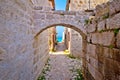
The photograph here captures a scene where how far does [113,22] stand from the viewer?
9.13 ft

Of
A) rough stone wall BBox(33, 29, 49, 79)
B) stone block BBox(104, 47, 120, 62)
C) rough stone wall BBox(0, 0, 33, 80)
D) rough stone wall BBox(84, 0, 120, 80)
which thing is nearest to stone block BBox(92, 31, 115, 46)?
rough stone wall BBox(84, 0, 120, 80)

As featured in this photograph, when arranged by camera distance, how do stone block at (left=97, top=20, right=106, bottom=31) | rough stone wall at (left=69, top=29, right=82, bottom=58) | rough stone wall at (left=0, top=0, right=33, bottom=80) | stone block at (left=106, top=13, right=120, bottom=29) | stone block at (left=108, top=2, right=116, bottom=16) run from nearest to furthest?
1. rough stone wall at (left=0, top=0, right=33, bottom=80)
2. stone block at (left=106, top=13, right=120, bottom=29)
3. stone block at (left=108, top=2, right=116, bottom=16)
4. stone block at (left=97, top=20, right=106, bottom=31)
5. rough stone wall at (left=69, top=29, right=82, bottom=58)

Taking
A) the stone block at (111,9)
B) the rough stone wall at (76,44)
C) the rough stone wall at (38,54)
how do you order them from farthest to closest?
the rough stone wall at (76,44) < the rough stone wall at (38,54) < the stone block at (111,9)

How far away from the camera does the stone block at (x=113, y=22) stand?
2576 millimetres

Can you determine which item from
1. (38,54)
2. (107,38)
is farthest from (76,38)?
(107,38)

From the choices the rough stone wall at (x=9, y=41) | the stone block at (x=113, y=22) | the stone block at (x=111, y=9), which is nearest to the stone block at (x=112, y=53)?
the stone block at (x=113, y=22)

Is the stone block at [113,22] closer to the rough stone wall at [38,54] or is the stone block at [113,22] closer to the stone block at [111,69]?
the stone block at [111,69]

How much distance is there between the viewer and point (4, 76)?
7.66 ft

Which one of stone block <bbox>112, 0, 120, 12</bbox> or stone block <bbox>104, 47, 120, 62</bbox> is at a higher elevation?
stone block <bbox>112, 0, 120, 12</bbox>

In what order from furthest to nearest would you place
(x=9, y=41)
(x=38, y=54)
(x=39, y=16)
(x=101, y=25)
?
(x=38, y=54), (x=39, y=16), (x=101, y=25), (x=9, y=41)

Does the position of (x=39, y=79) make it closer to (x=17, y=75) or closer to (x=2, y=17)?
(x=17, y=75)

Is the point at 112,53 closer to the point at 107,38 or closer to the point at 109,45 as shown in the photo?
the point at 109,45

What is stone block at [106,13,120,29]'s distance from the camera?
8.45ft

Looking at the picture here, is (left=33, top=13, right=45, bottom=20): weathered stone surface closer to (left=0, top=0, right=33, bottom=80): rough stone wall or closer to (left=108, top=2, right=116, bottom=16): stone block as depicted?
(left=0, top=0, right=33, bottom=80): rough stone wall
